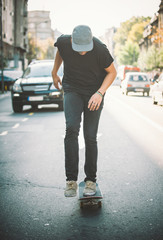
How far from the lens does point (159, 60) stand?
5506 centimetres

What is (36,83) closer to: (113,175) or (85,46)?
(113,175)

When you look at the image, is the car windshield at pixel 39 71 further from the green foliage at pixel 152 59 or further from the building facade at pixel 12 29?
the green foliage at pixel 152 59

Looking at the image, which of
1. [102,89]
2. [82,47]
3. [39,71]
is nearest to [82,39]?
[82,47]

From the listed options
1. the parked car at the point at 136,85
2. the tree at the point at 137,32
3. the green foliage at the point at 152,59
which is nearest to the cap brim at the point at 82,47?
the parked car at the point at 136,85

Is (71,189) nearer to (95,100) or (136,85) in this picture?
(95,100)

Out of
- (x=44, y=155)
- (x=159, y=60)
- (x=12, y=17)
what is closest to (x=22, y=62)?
(x=12, y=17)

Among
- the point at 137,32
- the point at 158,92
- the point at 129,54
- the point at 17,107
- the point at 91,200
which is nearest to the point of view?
the point at 91,200

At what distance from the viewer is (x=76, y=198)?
3.94m

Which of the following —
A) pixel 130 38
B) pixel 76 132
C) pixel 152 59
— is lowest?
pixel 76 132

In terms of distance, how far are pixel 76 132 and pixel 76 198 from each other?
0.71 metres

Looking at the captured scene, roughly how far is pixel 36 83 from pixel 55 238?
11.3 metres

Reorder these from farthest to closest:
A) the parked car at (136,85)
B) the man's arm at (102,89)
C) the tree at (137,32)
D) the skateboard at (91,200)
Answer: the tree at (137,32), the parked car at (136,85), the man's arm at (102,89), the skateboard at (91,200)

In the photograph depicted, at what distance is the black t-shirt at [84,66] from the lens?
3660 millimetres

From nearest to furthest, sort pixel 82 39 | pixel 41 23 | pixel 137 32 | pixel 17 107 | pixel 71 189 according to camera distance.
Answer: pixel 82 39
pixel 71 189
pixel 17 107
pixel 137 32
pixel 41 23
